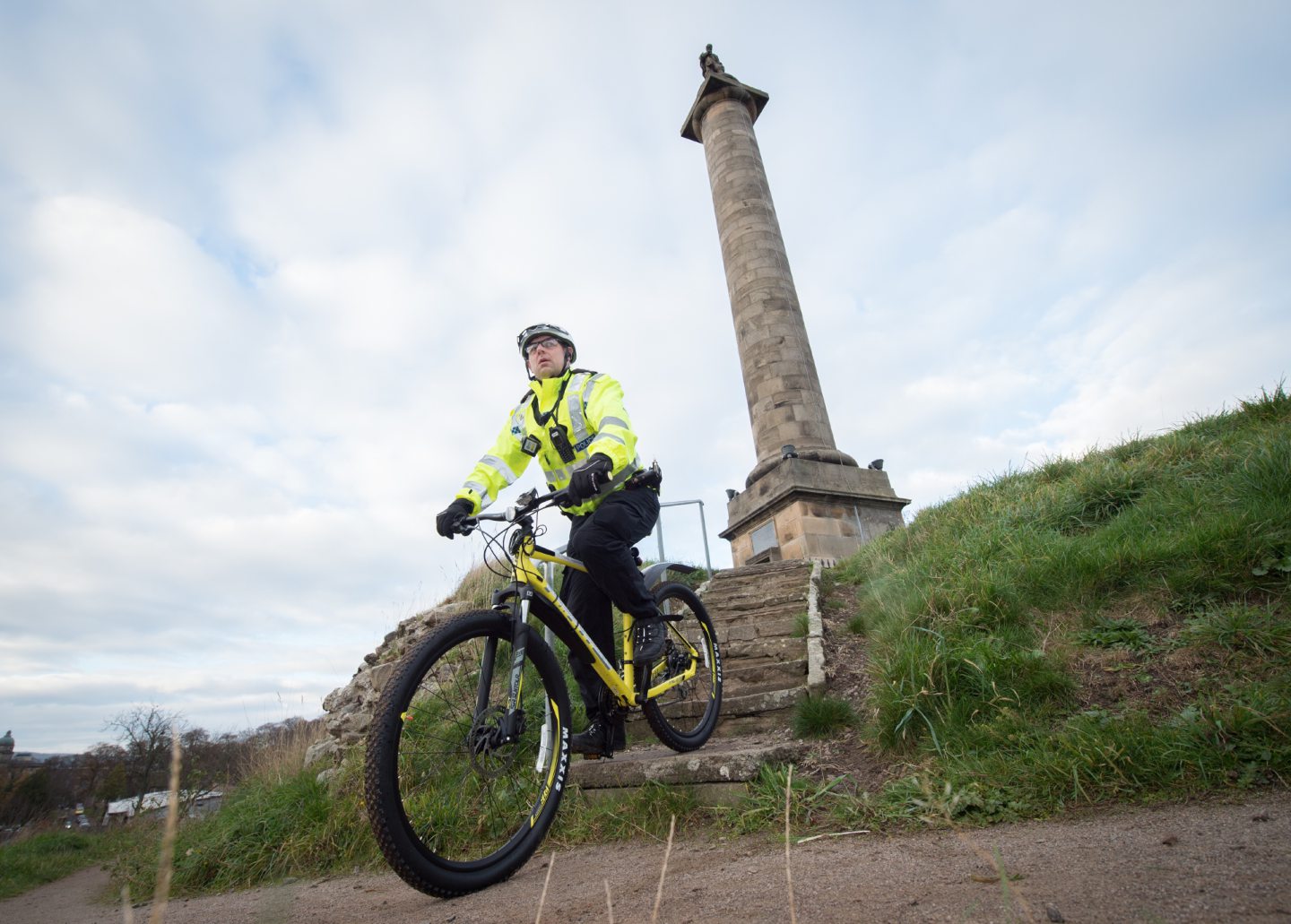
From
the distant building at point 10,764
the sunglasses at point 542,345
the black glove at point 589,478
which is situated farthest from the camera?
the distant building at point 10,764

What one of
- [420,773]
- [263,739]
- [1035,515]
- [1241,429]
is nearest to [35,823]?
[263,739]

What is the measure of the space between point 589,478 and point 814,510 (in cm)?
1007

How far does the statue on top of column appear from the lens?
18.0m

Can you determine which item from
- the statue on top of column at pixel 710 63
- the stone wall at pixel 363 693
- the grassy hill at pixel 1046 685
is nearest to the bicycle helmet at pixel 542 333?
the grassy hill at pixel 1046 685

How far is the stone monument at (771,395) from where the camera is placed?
1270 cm

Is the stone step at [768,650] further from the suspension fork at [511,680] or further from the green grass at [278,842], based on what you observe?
the suspension fork at [511,680]

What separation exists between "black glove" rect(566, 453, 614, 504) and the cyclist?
0.14m

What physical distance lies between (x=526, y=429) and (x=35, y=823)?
93.9 ft

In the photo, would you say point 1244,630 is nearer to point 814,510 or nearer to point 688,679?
point 688,679

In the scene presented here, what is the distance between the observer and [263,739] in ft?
29.2

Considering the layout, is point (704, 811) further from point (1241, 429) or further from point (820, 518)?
point (820, 518)

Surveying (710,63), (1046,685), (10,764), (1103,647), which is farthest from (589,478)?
(10,764)

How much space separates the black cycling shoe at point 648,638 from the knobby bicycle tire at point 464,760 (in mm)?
604

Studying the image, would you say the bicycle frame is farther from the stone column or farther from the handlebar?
the stone column
